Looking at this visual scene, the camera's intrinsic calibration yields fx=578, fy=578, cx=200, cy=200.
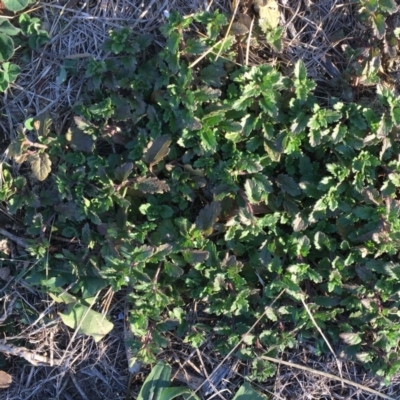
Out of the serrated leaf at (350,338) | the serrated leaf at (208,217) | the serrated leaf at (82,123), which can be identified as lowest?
the serrated leaf at (350,338)

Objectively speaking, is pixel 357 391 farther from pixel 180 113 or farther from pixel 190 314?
pixel 180 113

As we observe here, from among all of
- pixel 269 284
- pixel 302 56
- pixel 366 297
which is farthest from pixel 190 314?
pixel 302 56

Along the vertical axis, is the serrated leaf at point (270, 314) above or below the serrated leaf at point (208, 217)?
below

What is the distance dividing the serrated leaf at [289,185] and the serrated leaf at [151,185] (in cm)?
55

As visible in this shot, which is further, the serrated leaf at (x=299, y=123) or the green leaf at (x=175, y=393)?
the green leaf at (x=175, y=393)

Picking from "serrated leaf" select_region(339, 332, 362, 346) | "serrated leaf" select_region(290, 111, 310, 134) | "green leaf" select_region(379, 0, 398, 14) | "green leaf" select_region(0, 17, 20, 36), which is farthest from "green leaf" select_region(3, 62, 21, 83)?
"serrated leaf" select_region(339, 332, 362, 346)

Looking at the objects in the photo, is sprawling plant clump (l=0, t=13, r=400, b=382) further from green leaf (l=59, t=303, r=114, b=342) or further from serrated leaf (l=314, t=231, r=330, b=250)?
green leaf (l=59, t=303, r=114, b=342)

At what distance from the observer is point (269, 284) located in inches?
110

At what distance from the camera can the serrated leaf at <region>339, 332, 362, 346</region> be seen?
9.14ft

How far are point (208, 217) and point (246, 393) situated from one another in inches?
36.2

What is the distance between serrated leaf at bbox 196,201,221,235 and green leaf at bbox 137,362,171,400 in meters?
0.77

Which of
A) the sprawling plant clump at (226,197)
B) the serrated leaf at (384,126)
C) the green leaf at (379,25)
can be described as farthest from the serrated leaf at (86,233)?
the green leaf at (379,25)

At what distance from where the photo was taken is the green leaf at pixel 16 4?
288 centimetres

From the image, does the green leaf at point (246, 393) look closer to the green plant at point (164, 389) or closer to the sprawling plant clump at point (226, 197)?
the green plant at point (164, 389)
